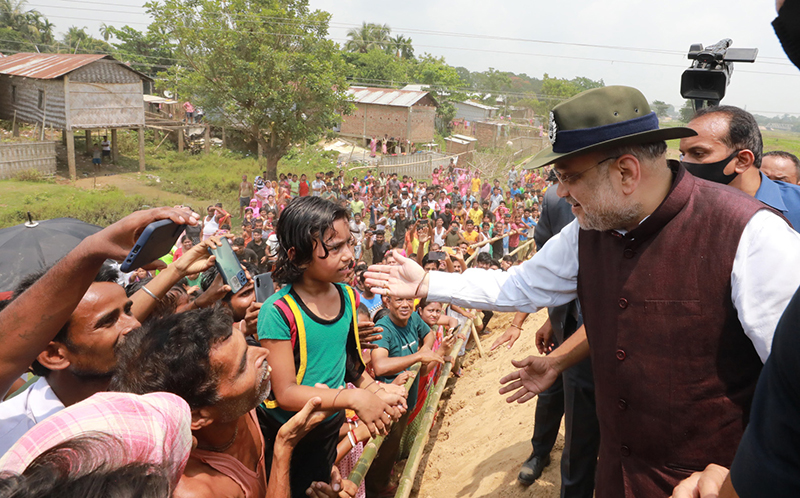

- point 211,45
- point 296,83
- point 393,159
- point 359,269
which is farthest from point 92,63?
point 359,269

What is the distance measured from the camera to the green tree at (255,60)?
1927 centimetres

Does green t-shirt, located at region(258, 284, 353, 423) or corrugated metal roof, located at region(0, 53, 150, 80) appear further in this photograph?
corrugated metal roof, located at region(0, 53, 150, 80)

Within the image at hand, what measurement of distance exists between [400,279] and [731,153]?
201 cm

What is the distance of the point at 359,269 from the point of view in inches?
280

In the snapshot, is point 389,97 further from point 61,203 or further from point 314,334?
point 314,334

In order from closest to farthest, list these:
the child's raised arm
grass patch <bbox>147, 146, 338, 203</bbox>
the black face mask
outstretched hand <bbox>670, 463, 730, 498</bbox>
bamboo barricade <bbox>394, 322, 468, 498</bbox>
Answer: outstretched hand <bbox>670, 463, 730, 498</bbox>, the child's raised arm, bamboo barricade <bbox>394, 322, 468, 498</bbox>, the black face mask, grass patch <bbox>147, 146, 338, 203</bbox>

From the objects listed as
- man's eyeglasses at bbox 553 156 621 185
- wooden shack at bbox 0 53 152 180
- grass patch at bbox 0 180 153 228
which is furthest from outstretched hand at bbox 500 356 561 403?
wooden shack at bbox 0 53 152 180

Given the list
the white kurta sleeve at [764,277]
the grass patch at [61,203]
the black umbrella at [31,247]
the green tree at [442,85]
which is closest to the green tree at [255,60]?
the grass patch at [61,203]

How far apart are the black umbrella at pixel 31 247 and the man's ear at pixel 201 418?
2.31 metres

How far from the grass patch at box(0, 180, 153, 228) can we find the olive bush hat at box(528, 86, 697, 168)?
17259 mm

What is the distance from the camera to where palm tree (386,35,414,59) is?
65.9 m

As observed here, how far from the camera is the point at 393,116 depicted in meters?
35.6

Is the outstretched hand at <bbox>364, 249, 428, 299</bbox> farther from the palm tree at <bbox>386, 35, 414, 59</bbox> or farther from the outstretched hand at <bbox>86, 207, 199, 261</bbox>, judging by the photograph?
the palm tree at <bbox>386, 35, 414, 59</bbox>

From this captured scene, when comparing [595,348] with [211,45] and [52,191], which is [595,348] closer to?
[211,45]
